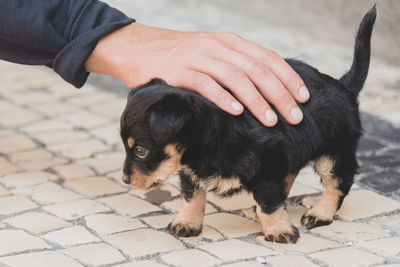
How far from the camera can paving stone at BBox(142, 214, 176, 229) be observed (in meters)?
3.93

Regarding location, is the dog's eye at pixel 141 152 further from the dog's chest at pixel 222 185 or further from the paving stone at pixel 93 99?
the paving stone at pixel 93 99

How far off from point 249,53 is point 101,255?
145cm

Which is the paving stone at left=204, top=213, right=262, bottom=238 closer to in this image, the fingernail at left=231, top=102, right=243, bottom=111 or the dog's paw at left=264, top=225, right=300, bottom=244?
the dog's paw at left=264, top=225, right=300, bottom=244

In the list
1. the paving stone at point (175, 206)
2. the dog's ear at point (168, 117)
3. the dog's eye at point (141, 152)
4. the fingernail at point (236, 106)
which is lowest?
the paving stone at point (175, 206)

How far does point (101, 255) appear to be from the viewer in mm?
3471

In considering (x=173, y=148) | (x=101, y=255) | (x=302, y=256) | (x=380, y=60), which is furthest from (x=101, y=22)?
(x=380, y=60)

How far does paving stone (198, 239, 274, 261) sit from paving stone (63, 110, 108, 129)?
2623mm

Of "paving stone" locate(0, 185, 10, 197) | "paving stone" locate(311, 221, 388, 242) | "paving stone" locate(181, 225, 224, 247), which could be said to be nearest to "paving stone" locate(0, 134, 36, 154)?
"paving stone" locate(0, 185, 10, 197)

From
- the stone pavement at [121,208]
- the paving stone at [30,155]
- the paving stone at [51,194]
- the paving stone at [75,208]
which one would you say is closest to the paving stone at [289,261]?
the stone pavement at [121,208]

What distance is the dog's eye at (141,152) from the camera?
3.27 meters

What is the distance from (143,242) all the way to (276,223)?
773 mm

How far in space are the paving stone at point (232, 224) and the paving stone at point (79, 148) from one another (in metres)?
1.58

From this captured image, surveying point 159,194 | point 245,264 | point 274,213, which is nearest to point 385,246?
point 274,213

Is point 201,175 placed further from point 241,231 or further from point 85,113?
point 85,113
